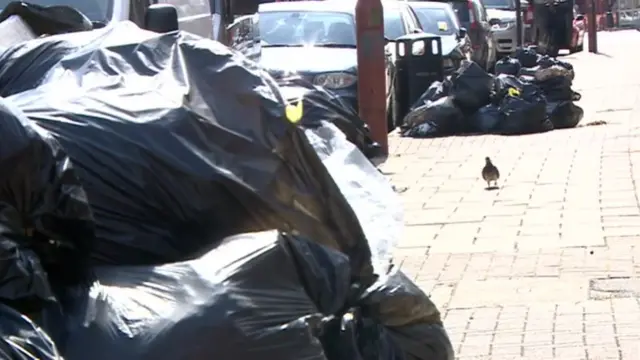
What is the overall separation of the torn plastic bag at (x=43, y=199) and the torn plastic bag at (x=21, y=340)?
25cm

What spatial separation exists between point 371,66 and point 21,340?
9120 mm

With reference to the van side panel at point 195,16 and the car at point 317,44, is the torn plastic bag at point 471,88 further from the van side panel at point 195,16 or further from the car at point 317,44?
the van side panel at point 195,16

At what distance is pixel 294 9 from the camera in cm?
1479

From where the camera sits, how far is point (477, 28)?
22516mm

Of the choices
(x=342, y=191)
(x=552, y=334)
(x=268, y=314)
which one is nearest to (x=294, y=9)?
(x=552, y=334)

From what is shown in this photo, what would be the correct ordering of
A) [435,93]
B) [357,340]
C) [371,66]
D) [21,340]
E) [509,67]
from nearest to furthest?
1. [21,340]
2. [357,340]
3. [371,66]
4. [435,93]
5. [509,67]

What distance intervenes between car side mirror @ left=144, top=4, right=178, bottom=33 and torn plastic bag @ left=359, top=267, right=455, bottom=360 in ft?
11.5

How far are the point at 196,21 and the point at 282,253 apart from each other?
6139mm

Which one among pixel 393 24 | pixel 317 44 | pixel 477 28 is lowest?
pixel 477 28

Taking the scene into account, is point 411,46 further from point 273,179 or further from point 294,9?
point 273,179

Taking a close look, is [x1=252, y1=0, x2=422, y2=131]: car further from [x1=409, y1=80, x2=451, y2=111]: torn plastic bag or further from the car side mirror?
the car side mirror

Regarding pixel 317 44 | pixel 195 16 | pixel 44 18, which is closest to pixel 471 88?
pixel 317 44

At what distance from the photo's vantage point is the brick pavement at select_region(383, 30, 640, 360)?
5.83m

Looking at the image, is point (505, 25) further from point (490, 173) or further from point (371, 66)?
point (490, 173)
